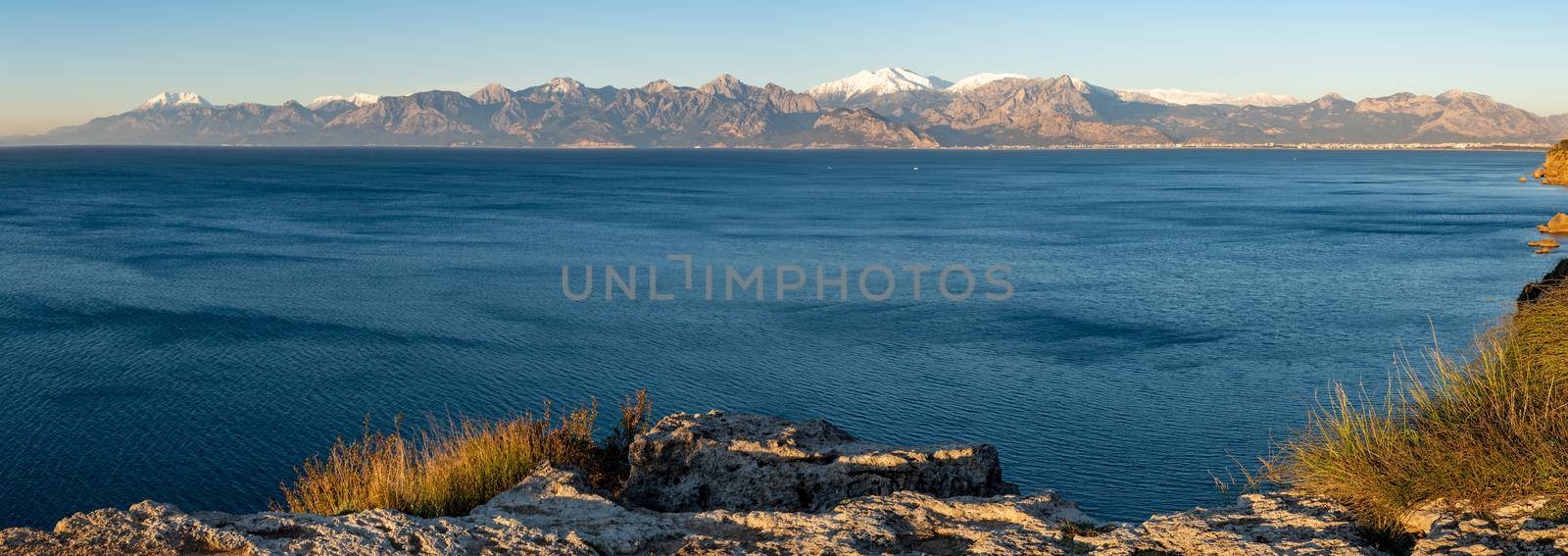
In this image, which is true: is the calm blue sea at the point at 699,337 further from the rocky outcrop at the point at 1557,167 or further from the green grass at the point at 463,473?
the rocky outcrop at the point at 1557,167

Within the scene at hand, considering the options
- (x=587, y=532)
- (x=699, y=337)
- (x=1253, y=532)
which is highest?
(x=1253, y=532)

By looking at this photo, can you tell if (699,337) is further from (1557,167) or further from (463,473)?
(1557,167)

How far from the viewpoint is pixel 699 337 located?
130 feet

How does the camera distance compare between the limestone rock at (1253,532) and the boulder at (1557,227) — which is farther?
the boulder at (1557,227)

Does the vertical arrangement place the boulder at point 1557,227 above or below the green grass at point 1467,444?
below

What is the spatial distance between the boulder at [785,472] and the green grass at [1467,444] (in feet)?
10.7

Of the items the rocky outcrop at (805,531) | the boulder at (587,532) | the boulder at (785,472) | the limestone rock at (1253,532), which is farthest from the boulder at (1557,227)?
the boulder at (587,532)

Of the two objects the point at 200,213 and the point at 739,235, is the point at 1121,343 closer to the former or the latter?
the point at 739,235

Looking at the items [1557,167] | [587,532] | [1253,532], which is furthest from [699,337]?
[1557,167]

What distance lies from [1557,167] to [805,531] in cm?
17192

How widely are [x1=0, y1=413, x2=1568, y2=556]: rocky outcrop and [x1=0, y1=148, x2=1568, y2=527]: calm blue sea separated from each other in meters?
12.9

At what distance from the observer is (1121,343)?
3809cm

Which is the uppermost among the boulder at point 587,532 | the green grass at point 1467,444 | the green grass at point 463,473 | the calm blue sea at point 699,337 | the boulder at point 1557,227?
the green grass at point 1467,444

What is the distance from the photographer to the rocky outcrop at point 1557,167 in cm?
14288
